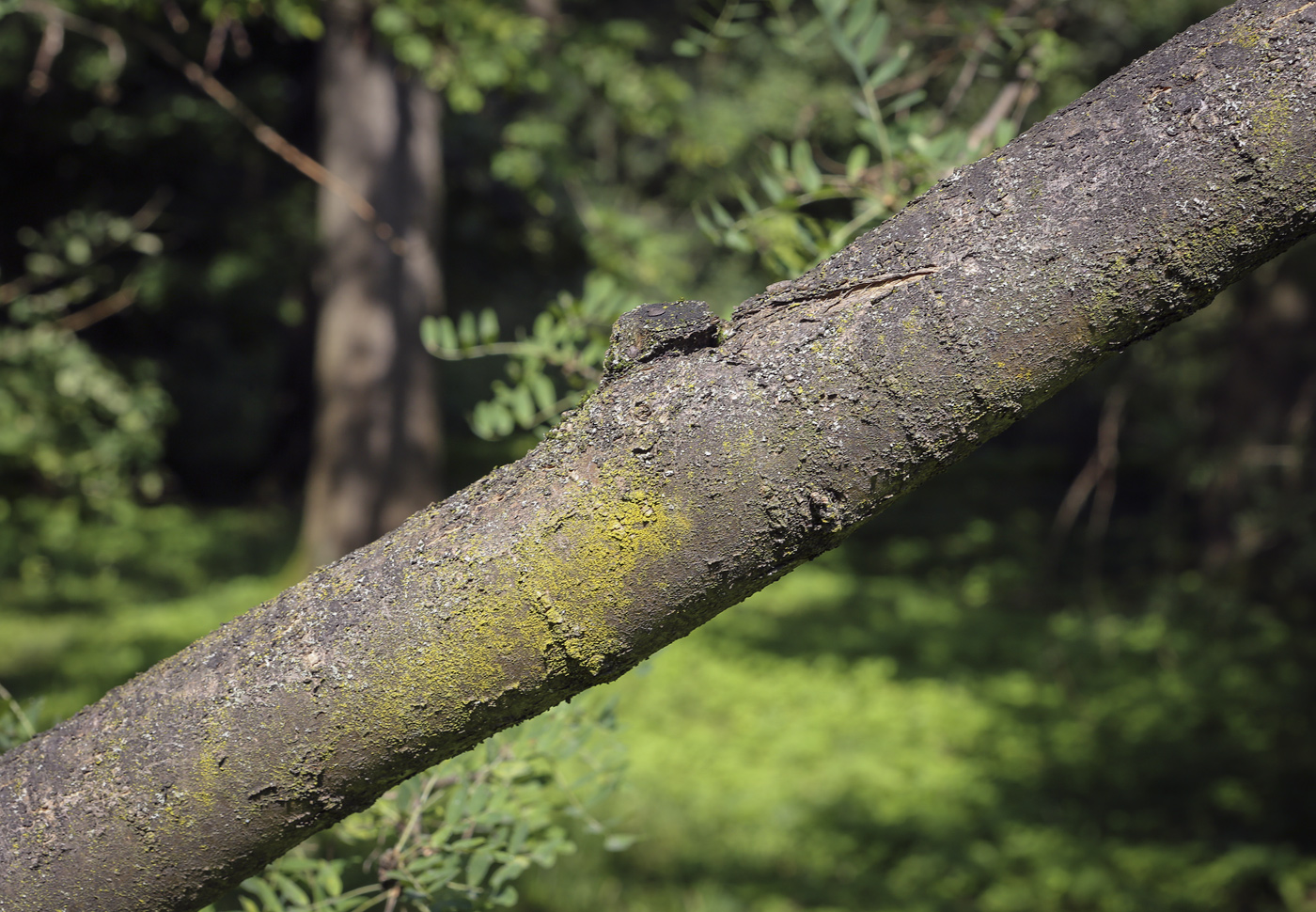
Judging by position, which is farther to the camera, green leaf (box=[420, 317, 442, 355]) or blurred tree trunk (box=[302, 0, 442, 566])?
blurred tree trunk (box=[302, 0, 442, 566])

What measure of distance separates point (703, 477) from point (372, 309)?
752 cm

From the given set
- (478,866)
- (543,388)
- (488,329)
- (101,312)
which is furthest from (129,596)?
(478,866)

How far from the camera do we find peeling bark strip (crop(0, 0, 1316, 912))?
727mm

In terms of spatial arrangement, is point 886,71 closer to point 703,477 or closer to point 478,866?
point 703,477

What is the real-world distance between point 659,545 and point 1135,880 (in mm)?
4071

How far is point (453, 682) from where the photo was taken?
2.57ft

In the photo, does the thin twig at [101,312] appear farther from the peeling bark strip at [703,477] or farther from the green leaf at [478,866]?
the peeling bark strip at [703,477]

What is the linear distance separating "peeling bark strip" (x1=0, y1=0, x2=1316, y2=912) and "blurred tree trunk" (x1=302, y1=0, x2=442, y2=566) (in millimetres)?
7054

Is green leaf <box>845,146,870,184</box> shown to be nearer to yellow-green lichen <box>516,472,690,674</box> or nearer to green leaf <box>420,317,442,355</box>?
green leaf <box>420,317,442,355</box>

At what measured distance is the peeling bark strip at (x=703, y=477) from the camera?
73cm

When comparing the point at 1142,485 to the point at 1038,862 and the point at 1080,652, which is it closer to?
the point at 1080,652

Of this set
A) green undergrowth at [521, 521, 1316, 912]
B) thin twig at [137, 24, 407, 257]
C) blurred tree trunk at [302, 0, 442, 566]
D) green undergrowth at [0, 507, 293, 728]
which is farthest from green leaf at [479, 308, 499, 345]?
blurred tree trunk at [302, 0, 442, 566]

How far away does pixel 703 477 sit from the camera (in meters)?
0.75

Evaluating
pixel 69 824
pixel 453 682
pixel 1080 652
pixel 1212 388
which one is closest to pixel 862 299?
pixel 453 682
